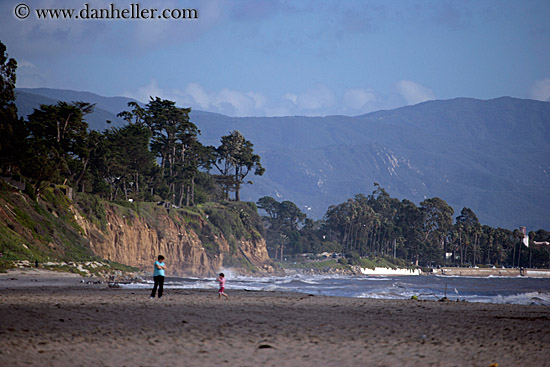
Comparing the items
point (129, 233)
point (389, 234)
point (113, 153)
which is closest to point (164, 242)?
point (129, 233)

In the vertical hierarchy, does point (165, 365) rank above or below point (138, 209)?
below

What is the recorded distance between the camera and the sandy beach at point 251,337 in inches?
407

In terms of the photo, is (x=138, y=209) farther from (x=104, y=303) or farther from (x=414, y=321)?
(x=414, y=321)

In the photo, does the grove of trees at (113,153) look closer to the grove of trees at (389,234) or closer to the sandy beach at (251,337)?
the sandy beach at (251,337)

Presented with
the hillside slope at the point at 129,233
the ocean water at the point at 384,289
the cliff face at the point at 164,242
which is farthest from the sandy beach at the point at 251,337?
the cliff face at the point at 164,242

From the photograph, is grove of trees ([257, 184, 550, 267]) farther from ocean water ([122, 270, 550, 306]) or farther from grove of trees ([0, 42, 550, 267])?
ocean water ([122, 270, 550, 306])

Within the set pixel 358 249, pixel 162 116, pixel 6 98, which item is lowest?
pixel 358 249

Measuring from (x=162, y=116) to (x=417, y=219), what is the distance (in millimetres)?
120205

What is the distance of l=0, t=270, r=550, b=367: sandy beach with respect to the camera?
33.9 ft

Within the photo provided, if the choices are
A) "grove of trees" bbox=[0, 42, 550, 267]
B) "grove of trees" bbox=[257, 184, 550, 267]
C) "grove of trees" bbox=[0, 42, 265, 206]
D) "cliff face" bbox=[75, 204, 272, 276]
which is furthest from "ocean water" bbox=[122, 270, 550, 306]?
"grove of trees" bbox=[257, 184, 550, 267]

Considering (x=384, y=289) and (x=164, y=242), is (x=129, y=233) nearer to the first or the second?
(x=164, y=242)

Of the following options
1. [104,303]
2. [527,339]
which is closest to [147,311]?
[104,303]

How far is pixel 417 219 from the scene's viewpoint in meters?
194

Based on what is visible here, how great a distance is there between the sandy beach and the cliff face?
134ft
